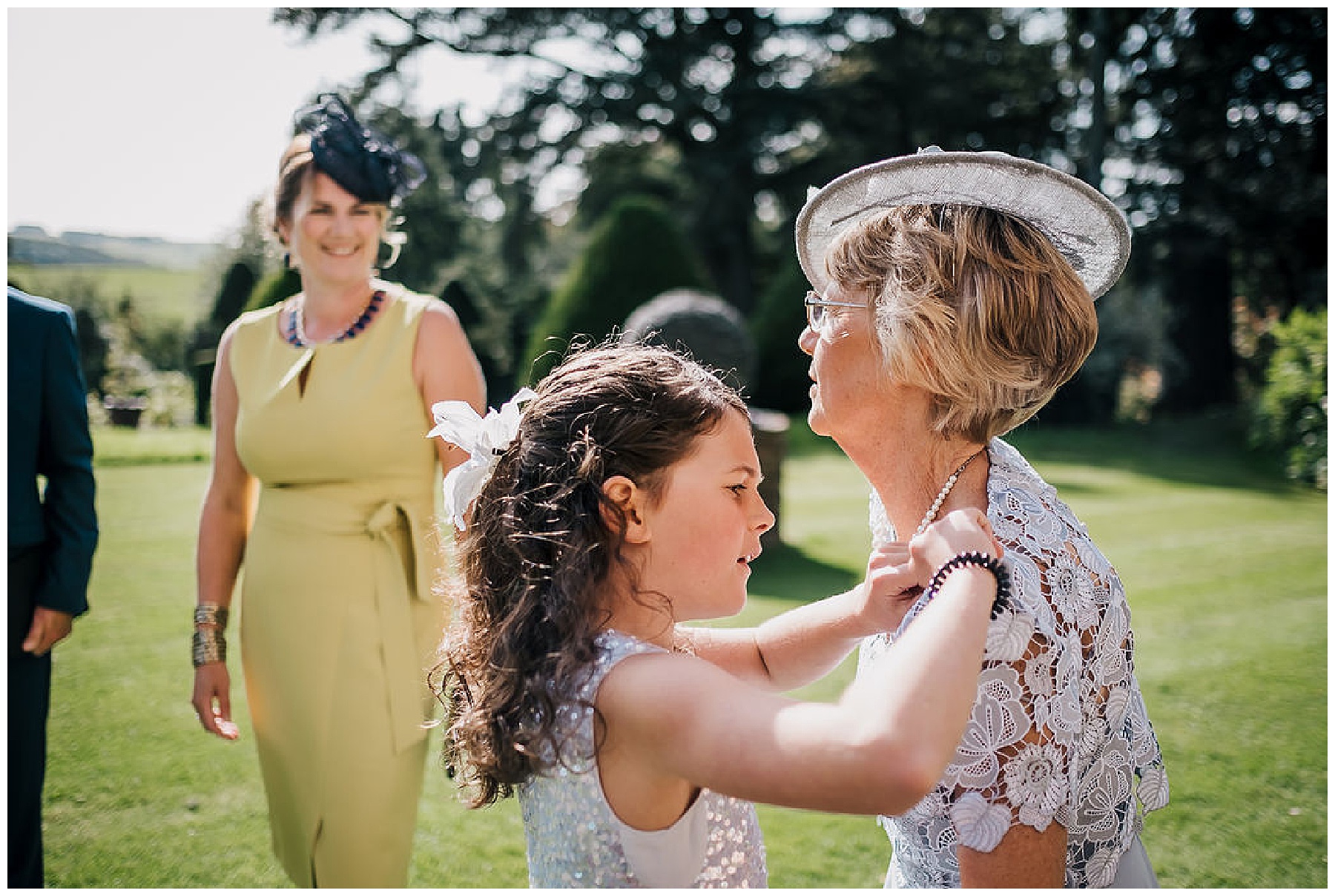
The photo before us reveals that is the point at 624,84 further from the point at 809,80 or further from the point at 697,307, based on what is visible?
the point at 697,307

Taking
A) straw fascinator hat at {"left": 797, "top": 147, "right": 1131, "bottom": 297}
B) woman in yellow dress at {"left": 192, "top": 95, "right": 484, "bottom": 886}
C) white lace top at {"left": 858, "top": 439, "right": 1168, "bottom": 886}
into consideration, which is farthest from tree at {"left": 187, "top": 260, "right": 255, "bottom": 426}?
white lace top at {"left": 858, "top": 439, "right": 1168, "bottom": 886}

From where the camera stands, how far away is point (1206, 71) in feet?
74.1

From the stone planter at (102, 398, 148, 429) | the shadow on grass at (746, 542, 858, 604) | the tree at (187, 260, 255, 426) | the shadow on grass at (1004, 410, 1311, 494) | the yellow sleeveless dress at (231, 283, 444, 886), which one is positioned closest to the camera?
the yellow sleeveless dress at (231, 283, 444, 886)

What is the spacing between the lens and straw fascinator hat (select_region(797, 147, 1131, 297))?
189 cm

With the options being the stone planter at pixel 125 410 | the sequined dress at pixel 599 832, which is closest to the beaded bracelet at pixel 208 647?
the sequined dress at pixel 599 832

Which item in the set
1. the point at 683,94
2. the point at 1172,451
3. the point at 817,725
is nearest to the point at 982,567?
the point at 817,725

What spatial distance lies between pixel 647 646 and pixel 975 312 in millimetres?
837

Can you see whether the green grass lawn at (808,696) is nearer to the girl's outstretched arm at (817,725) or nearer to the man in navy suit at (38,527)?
the man in navy suit at (38,527)

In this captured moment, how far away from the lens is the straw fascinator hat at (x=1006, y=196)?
189 cm

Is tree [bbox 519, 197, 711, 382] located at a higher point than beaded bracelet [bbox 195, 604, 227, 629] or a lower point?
higher

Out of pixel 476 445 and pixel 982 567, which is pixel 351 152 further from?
pixel 982 567

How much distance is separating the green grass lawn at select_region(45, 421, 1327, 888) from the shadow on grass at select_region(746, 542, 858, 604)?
3 centimetres

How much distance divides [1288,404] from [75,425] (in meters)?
15.5

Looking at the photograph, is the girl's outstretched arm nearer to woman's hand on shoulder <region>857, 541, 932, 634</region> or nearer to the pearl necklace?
woman's hand on shoulder <region>857, 541, 932, 634</region>
